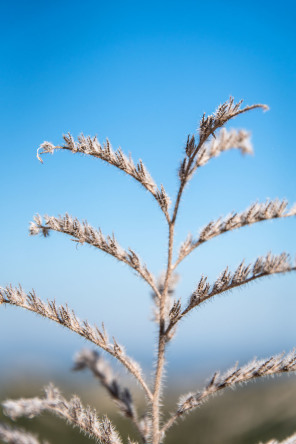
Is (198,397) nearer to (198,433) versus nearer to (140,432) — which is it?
(140,432)

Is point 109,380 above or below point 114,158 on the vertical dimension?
below

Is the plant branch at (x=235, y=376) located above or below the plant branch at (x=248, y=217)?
below

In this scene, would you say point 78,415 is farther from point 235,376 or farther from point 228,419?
point 228,419

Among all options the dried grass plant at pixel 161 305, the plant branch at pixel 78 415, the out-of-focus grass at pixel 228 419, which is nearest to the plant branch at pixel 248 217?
the dried grass plant at pixel 161 305

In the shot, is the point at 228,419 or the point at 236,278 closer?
the point at 236,278

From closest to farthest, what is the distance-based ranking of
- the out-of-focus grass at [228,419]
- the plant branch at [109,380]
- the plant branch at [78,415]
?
the plant branch at [109,380] → the plant branch at [78,415] → the out-of-focus grass at [228,419]

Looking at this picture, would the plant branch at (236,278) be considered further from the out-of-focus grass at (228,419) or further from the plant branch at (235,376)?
the out-of-focus grass at (228,419)

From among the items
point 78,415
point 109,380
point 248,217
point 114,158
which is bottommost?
point 78,415

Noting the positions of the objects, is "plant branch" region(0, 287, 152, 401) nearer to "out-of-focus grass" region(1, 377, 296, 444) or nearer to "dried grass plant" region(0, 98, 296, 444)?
"dried grass plant" region(0, 98, 296, 444)

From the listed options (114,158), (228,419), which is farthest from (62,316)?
(228,419)
